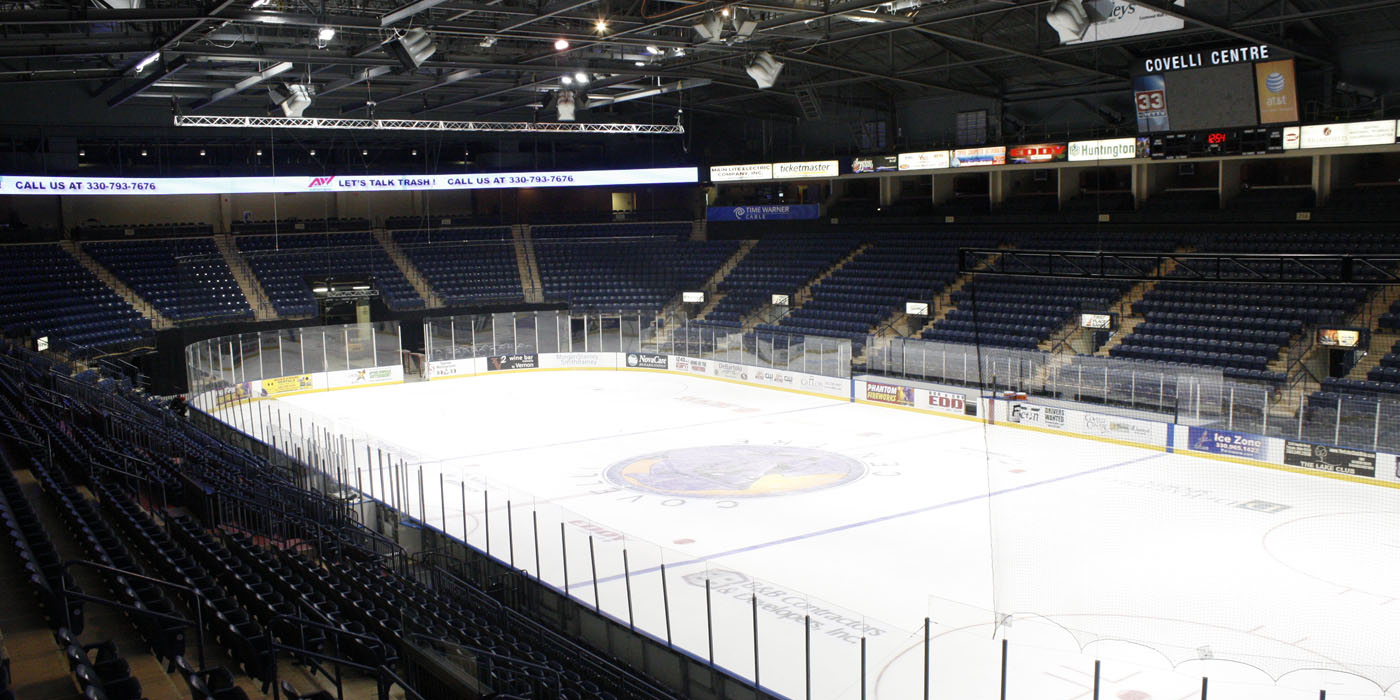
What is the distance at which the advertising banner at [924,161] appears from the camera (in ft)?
100

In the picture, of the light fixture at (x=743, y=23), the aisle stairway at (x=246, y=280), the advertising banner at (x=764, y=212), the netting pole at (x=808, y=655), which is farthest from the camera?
the advertising banner at (x=764, y=212)

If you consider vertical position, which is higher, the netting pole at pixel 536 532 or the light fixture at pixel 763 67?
the light fixture at pixel 763 67

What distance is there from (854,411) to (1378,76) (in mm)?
14203

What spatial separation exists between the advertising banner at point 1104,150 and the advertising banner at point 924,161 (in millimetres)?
4226

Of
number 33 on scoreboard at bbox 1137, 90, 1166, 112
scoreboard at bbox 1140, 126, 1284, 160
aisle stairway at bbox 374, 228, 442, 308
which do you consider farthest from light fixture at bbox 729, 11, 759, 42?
aisle stairway at bbox 374, 228, 442, 308

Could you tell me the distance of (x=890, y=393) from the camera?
2703 centimetres

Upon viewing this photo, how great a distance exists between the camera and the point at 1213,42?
24.1 metres

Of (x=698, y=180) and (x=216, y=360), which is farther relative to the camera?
(x=698, y=180)

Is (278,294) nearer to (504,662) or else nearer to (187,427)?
(187,427)

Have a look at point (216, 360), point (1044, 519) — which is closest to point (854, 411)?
point (1044, 519)

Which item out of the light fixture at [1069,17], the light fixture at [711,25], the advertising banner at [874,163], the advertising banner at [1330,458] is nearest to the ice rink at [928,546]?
the advertising banner at [1330,458]

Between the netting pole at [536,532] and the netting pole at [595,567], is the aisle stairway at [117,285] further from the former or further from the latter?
the netting pole at [595,567]

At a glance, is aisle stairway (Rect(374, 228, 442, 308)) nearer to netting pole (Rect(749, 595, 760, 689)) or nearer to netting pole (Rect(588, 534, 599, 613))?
netting pole (Rect(588, 534, 599, 613))

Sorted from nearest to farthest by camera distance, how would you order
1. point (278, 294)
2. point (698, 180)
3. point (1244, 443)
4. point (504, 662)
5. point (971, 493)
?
point (504, 662) → point (971, 493) → point (1244, 443) → point (278, 294) → point (698, 180)
